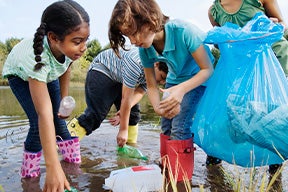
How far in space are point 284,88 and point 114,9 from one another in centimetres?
115

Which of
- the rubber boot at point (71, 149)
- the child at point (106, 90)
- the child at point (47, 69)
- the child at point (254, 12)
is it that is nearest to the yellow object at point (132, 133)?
the child at point (106, 90)

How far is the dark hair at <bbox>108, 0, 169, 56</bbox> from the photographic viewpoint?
82.0 inches

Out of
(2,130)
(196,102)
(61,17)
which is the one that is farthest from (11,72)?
(2,130)

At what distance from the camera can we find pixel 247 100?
1990 mm

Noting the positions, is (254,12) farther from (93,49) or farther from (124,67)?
(93,49)

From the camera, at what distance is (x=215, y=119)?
84.1 inches

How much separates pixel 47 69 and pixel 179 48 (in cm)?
89

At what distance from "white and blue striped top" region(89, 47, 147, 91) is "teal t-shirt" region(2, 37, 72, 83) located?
635 mm

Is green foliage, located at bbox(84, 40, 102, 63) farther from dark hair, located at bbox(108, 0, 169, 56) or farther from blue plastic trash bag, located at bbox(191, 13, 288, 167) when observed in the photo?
blue plastic trash bag, located at bbox(191, 13, 288, 167)

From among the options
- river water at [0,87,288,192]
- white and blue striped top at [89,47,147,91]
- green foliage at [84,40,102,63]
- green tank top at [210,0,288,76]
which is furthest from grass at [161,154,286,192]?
green foliage at [84,40,102,63]

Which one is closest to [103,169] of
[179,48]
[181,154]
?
[181,154]

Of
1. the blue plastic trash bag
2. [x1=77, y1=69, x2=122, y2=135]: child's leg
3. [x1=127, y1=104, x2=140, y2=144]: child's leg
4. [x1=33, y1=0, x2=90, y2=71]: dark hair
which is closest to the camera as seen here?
the blue plastic trash bag

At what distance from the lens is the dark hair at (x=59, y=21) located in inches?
81.6

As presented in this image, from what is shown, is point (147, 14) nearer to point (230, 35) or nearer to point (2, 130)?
point (230, 35)
